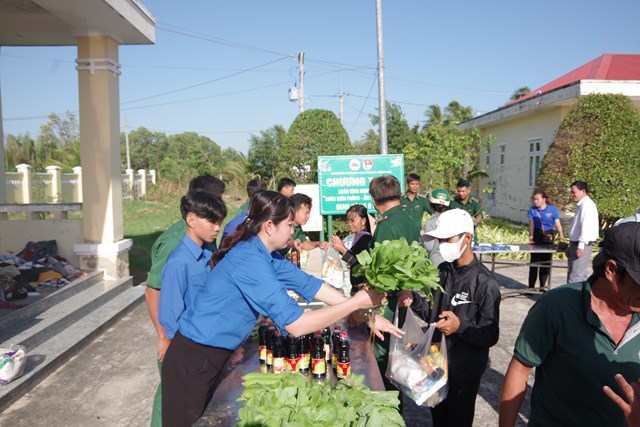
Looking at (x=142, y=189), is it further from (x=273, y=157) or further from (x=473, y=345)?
(x=473, y=345)

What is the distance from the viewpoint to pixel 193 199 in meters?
3.41

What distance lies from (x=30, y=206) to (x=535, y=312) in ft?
29.9

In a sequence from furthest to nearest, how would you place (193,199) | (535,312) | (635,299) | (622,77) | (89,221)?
1. (622,77)
2. (89,221)
3. (193,199)
4. (535,312)
5. (635,299)

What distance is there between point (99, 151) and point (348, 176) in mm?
5599

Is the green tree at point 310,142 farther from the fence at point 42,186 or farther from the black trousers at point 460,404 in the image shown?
the black trousers at point 460,404

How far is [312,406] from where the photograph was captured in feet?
7.14

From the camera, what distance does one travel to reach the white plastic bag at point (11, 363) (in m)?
4.67

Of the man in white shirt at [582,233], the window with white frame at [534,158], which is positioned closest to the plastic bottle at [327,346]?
the man in white shirt at [582,233]

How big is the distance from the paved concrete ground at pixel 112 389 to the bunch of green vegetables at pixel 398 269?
1.98 metres

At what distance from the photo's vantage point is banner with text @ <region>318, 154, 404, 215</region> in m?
11.4

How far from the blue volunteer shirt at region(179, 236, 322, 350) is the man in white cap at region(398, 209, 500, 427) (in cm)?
106

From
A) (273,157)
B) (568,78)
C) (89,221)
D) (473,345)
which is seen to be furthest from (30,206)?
(568,78)

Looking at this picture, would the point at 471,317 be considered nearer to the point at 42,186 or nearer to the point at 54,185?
the point at 42,186

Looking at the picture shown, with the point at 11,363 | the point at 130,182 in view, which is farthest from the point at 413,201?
the point at 130,182
